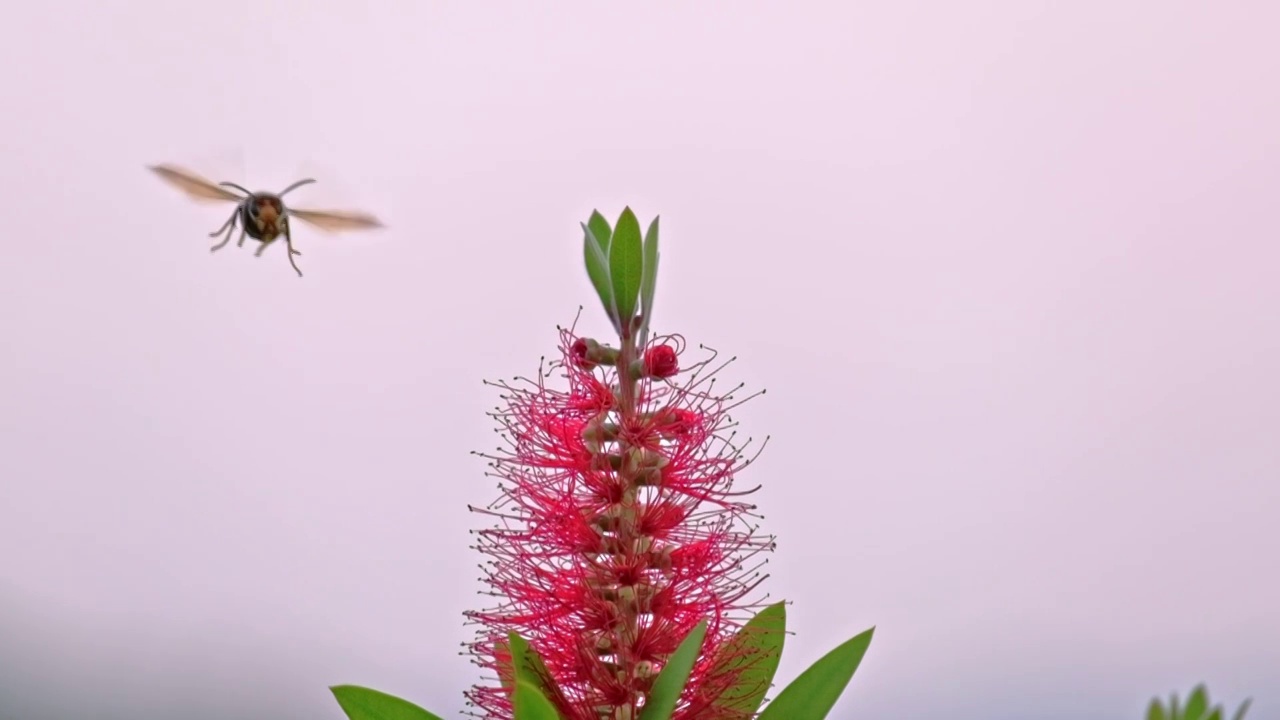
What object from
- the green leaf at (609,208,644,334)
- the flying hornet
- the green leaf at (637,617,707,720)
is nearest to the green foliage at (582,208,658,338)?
the green leaf at (609,208,644,334)

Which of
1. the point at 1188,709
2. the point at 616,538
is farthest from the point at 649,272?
the point at 1188,709

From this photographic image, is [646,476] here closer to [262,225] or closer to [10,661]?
[262,225]

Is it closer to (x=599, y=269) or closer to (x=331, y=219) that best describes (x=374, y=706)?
(x=599, y=269)

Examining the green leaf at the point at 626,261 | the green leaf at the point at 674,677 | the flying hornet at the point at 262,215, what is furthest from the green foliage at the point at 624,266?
the flying hornet at the point at 262,215

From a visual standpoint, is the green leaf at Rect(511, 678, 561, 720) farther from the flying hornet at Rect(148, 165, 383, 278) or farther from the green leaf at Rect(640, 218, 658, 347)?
the flying hornet at Rect(148, 165, 383, 278)

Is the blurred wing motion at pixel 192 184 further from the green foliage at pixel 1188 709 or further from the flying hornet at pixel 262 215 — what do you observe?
the green foliage at pixel 1188 709

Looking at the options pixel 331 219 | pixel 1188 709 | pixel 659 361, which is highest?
pixel 331 219
